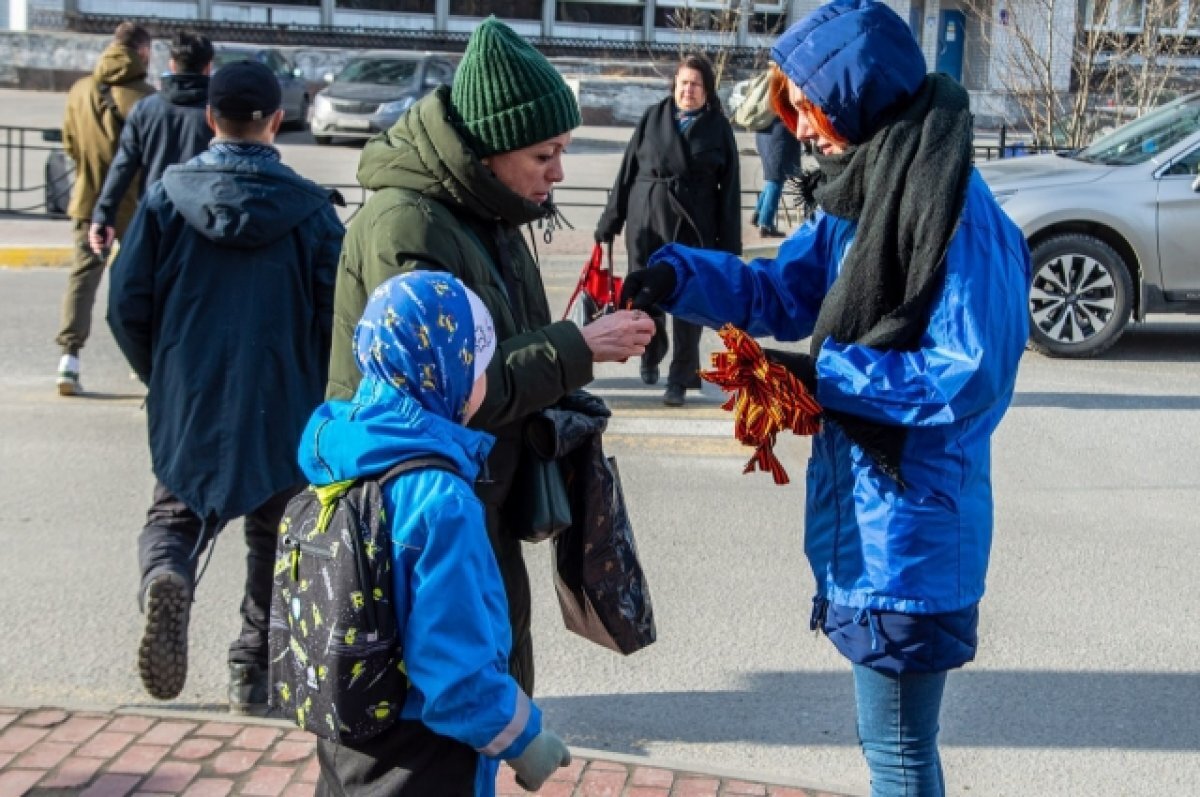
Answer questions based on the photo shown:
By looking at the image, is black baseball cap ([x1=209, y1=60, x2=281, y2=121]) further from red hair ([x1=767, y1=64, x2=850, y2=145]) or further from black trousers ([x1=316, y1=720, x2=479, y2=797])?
black trousers ([x1=316, y1=720, x2=479, y2=797])

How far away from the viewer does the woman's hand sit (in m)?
3.42

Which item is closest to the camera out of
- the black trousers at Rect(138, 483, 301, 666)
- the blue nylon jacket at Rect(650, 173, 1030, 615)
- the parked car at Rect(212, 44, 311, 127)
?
the blue nylon jacket at Rect(650, 173, 1030, 615)

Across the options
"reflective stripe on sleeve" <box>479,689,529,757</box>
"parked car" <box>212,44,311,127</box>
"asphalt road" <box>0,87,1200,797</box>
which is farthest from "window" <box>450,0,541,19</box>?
"reflective stripe on sleeve" <box>479,689,529,757</box>

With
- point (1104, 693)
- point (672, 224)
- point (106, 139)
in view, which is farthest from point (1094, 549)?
point (106, 139)

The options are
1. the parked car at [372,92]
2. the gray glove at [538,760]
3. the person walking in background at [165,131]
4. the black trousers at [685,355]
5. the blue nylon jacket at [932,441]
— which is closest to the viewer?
the gray glove at [538,760]

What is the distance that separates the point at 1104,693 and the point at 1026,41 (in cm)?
1146

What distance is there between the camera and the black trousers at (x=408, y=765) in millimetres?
2803

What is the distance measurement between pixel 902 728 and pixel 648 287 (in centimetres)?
114

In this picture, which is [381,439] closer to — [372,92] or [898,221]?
[898,221]

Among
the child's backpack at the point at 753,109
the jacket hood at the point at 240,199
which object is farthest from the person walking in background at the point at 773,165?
the jacket hood at the point at 240,199

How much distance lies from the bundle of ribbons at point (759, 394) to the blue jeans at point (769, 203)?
12.7 metres

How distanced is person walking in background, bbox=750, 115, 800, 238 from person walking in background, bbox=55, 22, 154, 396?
27.3 ft

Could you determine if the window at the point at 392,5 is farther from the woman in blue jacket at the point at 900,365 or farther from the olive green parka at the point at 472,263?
the woman in blue jacket at the point at 900,365

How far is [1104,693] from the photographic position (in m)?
5.20
